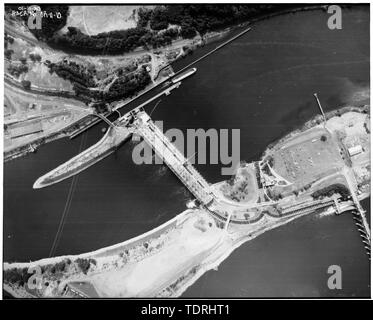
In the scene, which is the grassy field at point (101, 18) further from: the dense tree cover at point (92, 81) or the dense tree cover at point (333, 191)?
the dense tree cover at point (333, 191)

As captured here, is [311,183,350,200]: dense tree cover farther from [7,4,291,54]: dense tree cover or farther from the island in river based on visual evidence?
[7,4,291,54]: dense tree cover

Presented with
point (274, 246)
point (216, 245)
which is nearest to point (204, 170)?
point (216, 245)

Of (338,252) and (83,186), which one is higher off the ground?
(83,186)

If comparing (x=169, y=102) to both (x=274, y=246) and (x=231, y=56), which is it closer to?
(x=231, y=56)

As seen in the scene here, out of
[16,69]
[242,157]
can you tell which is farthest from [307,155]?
[16,69]

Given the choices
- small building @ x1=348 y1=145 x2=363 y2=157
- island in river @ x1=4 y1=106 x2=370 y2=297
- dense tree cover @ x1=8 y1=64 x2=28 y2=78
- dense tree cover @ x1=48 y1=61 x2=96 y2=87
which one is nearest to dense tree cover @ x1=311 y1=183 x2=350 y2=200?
island in river @ x1=4 y1=106 x2=370 y2=297

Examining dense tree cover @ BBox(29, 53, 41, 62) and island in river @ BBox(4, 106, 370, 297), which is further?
dense tree cover @ BBox(29, 53, 41, 62)

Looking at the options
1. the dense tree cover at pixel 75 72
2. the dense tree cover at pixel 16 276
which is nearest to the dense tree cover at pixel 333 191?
the dense tree cover at pixel 75 72

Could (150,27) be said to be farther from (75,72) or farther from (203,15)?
(75,72)
